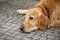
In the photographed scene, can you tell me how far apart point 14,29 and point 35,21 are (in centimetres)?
38

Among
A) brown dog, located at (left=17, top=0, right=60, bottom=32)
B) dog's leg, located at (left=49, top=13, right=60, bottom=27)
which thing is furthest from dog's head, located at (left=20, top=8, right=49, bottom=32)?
dog's leg, located at (left=49, top=13, right=60, bottom=27)

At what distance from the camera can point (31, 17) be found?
2.29 metres

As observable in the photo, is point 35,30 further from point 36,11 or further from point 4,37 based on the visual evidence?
point 4,37

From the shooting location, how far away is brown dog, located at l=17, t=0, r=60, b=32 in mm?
2293

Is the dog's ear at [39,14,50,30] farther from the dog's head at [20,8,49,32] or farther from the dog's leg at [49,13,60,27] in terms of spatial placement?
the dog's leg at [49,13,60,27]

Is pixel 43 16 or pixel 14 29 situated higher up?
pixel 43 16

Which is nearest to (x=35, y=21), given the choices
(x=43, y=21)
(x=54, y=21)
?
(x=43, y=21)

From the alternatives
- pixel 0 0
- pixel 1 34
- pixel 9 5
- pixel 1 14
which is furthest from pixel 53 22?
pixel 0 0

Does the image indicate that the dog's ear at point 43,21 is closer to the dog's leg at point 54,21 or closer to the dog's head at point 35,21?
the dog's head at point 35,21

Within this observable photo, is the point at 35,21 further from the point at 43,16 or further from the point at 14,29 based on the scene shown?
the point at 14,29

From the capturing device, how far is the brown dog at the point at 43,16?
2293 mm

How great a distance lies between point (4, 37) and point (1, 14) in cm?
81

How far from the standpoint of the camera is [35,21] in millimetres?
2295

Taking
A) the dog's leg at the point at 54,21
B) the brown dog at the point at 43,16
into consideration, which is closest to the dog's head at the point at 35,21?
the brown dog at the point at 43,16
